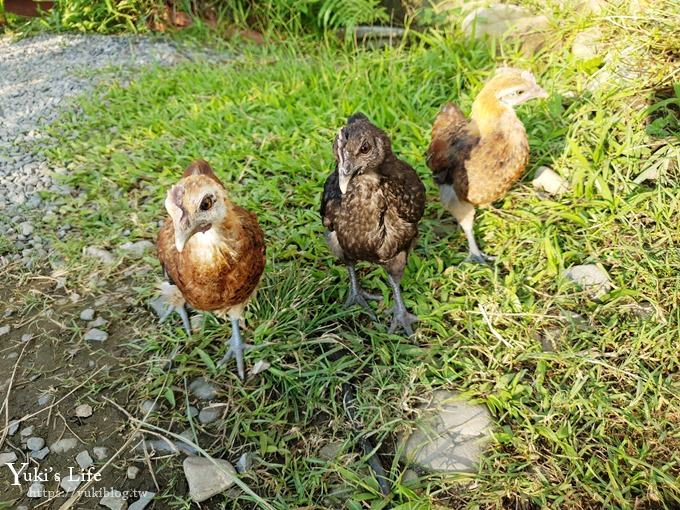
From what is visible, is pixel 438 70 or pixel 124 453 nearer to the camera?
pixel 124 453

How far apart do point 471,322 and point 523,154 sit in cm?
112

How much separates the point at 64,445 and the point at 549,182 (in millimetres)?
3360

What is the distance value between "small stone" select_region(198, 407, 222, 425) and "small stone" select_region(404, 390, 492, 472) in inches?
37.9

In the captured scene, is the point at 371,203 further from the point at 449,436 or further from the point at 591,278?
the point at 591,278

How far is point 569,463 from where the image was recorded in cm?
234

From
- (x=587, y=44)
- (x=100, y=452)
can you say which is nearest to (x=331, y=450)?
(x=100, y=452)

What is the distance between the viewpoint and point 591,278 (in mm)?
3074

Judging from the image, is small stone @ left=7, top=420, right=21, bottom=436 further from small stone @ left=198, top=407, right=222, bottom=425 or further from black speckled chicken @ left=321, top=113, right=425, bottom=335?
black speckled chicken @ left=321, top=113, right=425, bottom=335

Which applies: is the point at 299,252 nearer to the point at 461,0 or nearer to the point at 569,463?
the point at 569,463

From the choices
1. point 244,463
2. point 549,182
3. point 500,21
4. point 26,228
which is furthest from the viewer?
point 500,21

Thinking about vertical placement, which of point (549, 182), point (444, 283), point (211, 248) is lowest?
point (444, 283)

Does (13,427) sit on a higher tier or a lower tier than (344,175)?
lower

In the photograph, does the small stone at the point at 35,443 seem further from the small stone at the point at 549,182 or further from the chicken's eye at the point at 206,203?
the small stone at the point at 549,182

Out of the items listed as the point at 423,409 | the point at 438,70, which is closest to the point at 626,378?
the point at 423,409
